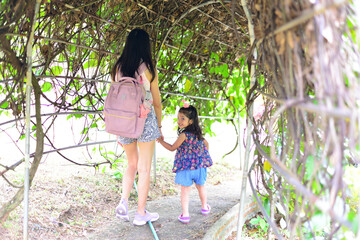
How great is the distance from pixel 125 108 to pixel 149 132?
0.95ft

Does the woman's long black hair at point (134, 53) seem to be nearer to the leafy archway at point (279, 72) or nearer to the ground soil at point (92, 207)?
the leafy archway at point (279, 72)

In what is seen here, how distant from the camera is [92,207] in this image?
314cm

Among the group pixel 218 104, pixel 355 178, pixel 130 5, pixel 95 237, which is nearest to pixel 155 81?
pixel 130 5

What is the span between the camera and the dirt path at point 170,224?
253 centimetres

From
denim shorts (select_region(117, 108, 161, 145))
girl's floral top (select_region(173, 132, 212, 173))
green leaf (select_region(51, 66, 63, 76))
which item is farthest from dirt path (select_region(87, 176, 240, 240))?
green leaf (select_region(51, 66, 63, 76))

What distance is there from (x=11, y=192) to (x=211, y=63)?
Result: 2.64 m

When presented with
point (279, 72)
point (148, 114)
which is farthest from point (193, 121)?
point (279, 72)

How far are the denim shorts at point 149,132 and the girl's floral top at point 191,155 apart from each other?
48cm

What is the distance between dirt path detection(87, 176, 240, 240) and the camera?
2533mm

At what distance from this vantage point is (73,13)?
2270 millimetres

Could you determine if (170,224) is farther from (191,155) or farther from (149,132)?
(149,132)

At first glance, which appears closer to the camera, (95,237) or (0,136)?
(95,237)

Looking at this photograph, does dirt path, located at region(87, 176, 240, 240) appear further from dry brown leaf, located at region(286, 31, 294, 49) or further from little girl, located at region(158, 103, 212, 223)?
dry brown leaf, located at region(286, 31, 294, 49)

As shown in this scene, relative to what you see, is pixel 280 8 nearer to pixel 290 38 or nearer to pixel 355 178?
pixel 290 38
